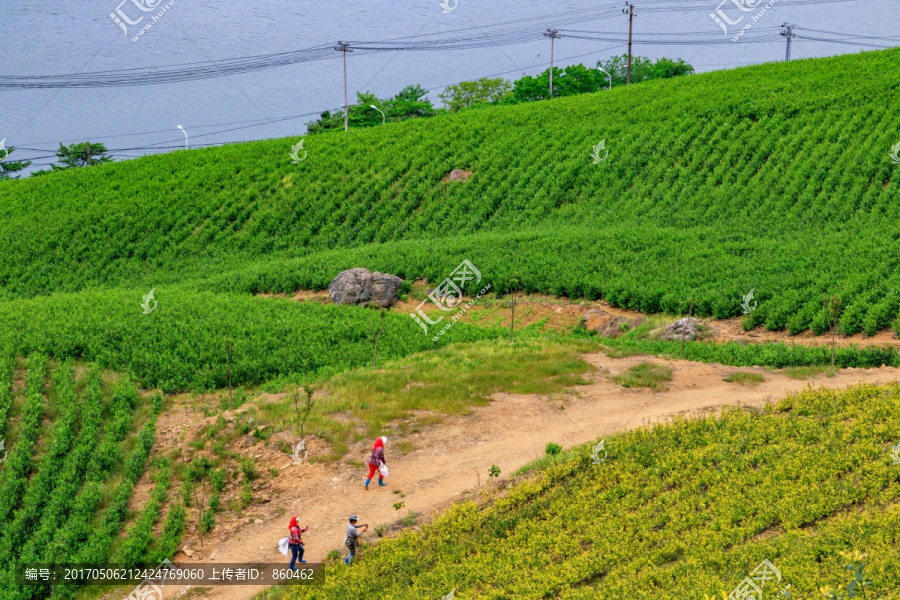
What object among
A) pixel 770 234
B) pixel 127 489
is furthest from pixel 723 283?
pixel 127 489

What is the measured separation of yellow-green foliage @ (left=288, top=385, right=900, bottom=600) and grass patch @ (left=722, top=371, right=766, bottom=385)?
3924mm

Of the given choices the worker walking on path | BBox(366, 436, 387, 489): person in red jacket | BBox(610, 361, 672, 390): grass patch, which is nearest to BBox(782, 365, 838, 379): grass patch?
BBox(610, 361, 672, 390): grass patch

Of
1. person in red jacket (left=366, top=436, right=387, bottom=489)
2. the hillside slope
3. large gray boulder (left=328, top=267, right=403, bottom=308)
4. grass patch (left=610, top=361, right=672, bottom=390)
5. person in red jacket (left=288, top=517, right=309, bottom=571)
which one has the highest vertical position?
the hillside slope

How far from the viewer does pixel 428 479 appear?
63.4ft

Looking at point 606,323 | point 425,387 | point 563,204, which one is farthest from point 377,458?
point 563,204

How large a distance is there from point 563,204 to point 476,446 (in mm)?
28672

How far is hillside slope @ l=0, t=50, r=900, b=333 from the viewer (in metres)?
34.0

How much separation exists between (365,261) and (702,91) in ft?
93.6

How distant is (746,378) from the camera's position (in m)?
23.5

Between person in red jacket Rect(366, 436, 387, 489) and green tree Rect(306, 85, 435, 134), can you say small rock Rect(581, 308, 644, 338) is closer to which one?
person in red jacket Rect(366, 436, 387, 489)

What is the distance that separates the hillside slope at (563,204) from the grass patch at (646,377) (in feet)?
22.8

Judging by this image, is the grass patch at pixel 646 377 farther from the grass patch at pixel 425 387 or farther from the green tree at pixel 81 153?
the green tree at pixel 81 153

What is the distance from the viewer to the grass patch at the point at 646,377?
2367 cm

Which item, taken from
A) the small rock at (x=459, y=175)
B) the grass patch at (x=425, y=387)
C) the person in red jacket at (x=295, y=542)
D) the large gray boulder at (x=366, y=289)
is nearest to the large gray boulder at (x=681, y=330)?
the grass patch at (x=425, y=387)
